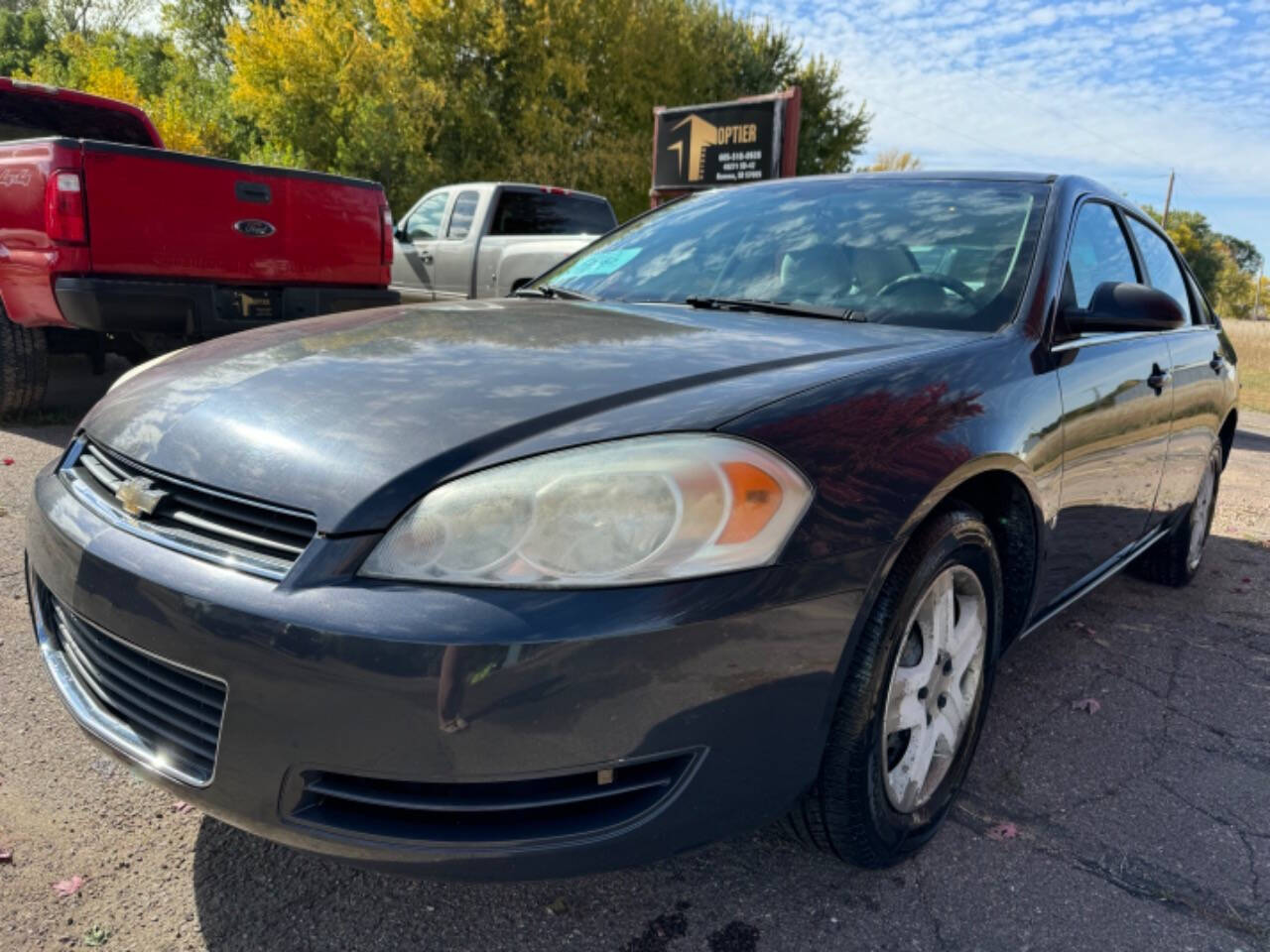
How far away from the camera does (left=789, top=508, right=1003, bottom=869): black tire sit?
1.75 m

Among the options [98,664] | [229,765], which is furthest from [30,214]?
[229,765]

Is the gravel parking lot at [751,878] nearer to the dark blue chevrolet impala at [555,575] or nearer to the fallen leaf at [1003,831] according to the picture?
the fallen leaf at [1003,831]

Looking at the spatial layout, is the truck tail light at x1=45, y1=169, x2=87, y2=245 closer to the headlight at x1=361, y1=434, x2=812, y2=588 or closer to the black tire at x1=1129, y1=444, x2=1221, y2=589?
the headlight at x1=361, y1=434, x2=812, y2=588

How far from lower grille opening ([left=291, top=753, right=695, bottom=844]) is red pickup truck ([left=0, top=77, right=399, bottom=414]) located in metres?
4.09

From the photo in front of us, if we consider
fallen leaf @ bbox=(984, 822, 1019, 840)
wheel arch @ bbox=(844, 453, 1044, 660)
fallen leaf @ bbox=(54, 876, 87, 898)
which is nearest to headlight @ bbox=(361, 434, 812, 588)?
wheel arch @ bbox=(844, 453, 1044, 660)

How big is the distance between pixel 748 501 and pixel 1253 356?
28.4m

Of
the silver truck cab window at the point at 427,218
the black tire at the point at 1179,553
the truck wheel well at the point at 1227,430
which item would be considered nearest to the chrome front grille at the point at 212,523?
the black tire at the point at 1179,553

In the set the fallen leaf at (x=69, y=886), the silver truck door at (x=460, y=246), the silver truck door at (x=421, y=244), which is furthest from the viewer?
the silver truck door at (x=421, y=244)

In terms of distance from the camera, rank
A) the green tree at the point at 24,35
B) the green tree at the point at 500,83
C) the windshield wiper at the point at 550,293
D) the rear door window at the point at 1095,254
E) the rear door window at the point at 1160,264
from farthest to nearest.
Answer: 1. the green tree at the point at 24,35
2. the green tree at the point at 500,83
3. the rear door window at the point at 1160,264
4. the windshield wiper at the point at 550,293
5. the rear door window at the point at 1095,254

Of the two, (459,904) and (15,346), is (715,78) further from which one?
(459,904)

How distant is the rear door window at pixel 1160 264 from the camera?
3584 millimetres

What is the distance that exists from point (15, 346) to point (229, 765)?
5.01 m

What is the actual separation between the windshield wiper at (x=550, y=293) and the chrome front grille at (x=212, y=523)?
1462 mm

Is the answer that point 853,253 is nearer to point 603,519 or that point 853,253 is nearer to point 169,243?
point 603,519
